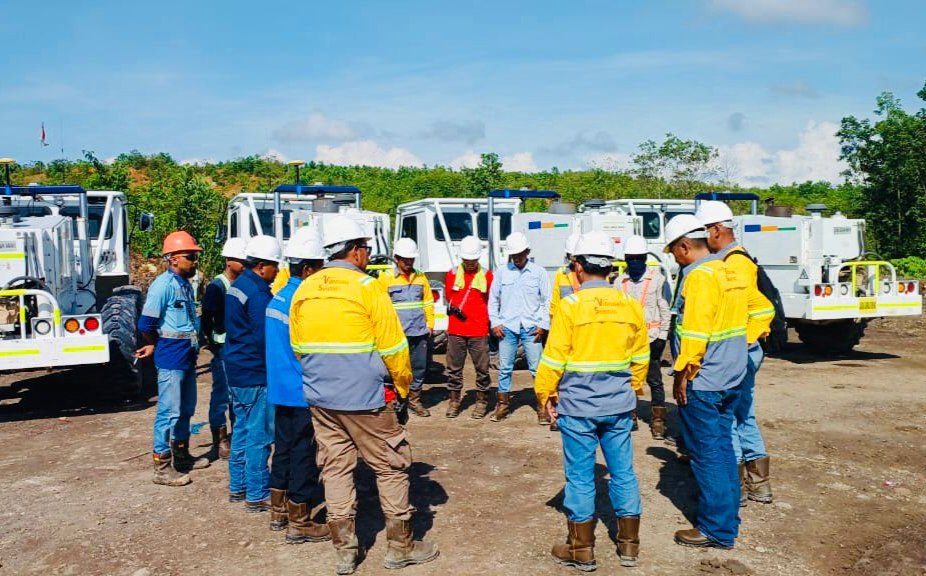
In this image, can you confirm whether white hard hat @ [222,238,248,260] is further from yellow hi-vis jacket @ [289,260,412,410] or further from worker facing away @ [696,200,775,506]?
worker facing away @ [696,200,775,506]

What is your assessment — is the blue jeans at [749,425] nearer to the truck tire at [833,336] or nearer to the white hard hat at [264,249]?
the white hard hat at [264,249]

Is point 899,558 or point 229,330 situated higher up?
point 229,330

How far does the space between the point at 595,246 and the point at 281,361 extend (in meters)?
1.93

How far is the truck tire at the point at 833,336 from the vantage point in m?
11.1

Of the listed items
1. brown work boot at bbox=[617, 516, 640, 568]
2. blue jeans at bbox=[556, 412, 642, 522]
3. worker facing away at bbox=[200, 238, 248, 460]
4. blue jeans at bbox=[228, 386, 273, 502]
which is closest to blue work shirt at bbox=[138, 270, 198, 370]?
worker facing away at bbox=[200, 238, 248, 460]

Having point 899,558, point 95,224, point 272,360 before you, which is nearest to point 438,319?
point 95,224

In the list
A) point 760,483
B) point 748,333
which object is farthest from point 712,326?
point 760,483

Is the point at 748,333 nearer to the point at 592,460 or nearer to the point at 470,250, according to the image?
the point at 592,460

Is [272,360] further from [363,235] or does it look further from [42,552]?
[42,552]

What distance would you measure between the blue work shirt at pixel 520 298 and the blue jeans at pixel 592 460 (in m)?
3.31

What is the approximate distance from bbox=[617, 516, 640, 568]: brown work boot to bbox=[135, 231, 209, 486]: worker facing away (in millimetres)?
3271

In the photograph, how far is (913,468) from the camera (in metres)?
5.75

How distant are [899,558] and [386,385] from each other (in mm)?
3043

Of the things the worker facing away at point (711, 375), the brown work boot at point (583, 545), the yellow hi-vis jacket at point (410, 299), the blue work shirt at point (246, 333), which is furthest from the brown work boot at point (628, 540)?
the yellow hi-vis jacket at point (410, 299)
